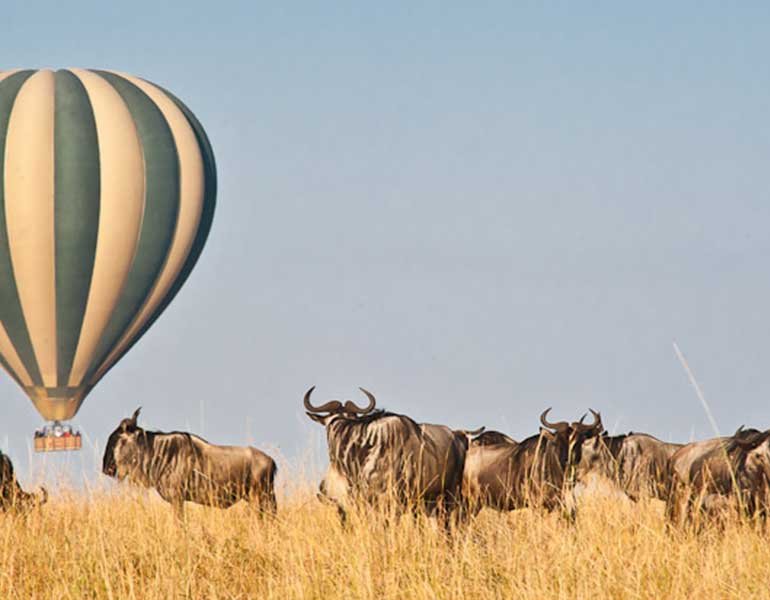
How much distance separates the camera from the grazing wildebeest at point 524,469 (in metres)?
14.4

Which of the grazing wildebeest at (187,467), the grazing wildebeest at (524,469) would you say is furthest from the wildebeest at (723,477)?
the grazing wildebeest at (187,467)

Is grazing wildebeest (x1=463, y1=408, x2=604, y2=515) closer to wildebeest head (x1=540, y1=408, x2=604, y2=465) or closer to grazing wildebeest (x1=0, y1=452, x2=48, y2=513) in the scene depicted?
wildebeest head (x1=540, y1=408, x2=604, y2=465)

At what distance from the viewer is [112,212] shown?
3881cm

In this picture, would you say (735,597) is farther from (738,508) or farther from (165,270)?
(165,270)

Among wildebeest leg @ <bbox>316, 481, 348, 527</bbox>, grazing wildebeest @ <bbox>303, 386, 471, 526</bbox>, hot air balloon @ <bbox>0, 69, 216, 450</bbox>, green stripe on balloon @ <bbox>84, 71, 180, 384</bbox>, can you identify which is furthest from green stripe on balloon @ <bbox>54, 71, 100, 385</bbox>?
wildebeest leg @ <bbox>316, 481, 348, 527</bbox>

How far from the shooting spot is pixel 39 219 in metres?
39.5

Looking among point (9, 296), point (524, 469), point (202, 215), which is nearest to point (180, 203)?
point (202, 215)

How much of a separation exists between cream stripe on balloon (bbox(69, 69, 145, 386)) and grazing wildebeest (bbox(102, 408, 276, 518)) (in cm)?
2093

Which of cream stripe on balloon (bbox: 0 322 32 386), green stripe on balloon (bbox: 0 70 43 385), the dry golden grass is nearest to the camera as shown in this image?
the dry golden grass

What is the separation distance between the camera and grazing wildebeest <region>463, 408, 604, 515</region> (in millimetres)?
14383

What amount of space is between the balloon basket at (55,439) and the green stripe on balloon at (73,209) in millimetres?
1383

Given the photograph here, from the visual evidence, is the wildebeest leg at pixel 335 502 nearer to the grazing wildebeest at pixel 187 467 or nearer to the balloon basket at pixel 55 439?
the grazing wildebeest at pixel 187 467

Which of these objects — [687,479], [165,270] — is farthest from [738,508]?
[165,270]

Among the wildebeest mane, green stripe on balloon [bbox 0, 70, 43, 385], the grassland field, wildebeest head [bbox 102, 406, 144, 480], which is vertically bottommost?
the grassland field
